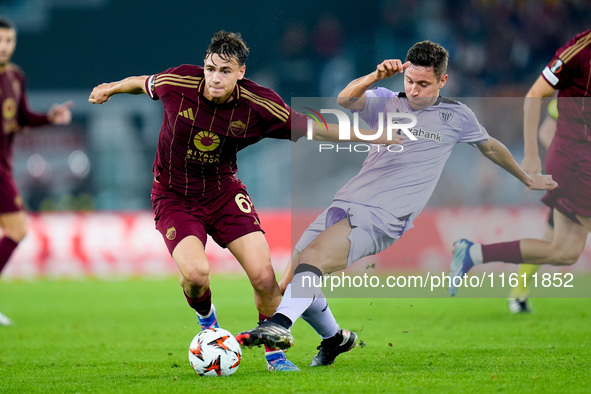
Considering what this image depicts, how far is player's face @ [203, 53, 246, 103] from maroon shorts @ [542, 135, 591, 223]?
295cm

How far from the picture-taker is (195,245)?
18.9 feet

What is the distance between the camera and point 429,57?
591 centimetres

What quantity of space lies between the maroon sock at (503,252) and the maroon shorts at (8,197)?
526 cm

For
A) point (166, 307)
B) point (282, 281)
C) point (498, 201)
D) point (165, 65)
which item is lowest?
point (166, 307)

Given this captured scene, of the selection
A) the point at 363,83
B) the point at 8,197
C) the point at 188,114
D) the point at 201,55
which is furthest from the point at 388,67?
the point at 201,55

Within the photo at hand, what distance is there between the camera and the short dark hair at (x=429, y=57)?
233 inches

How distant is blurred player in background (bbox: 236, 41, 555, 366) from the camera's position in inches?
228

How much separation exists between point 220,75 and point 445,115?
176cm

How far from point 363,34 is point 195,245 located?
11.8 m

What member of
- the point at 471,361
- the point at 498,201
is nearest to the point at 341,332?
the point at 471,361

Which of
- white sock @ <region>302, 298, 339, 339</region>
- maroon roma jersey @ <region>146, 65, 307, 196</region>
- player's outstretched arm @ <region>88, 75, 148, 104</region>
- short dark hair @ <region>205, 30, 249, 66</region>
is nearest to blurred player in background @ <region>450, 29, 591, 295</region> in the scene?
white sock @ <region>302, 298, 339, 339</region>

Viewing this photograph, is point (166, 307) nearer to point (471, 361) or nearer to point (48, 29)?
point (471, 361)

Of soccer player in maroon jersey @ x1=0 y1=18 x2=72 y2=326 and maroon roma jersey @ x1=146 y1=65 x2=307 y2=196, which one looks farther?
soccer player in maroon jersey @ x1=0 y1=18 x2=72 y2=326

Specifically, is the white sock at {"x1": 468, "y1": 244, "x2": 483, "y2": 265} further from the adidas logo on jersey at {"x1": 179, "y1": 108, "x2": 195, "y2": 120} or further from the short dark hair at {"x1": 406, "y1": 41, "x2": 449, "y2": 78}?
the adidas logo on jersey at {"x1": 179, "y1": 108, "x2": 195, "y2": 120}
